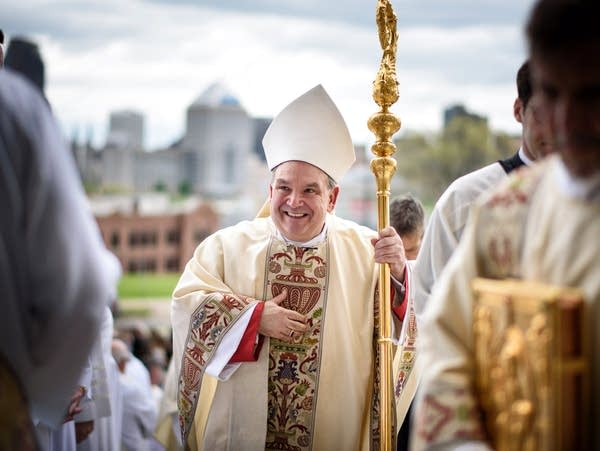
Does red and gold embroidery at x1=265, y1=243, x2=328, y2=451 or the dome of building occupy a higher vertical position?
the dome of building

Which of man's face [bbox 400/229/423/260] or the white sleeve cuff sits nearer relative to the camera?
the white sleeve cuff

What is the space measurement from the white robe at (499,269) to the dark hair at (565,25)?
9.8 inches

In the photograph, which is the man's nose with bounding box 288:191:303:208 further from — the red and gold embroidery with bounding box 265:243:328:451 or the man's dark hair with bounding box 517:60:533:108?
the man's dark hair with bounding box 517:60:533:108

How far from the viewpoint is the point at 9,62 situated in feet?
12.5

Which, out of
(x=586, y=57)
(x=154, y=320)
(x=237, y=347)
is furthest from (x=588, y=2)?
(x=154, y=320)

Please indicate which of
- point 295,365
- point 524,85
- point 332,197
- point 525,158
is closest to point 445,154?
point 332,197

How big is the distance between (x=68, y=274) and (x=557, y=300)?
1041mm

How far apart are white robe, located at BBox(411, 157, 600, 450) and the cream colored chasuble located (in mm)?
1548

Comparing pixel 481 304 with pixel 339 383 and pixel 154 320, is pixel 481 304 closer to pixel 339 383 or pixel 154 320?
pixel 339 383

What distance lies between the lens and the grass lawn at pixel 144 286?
56.6 ft

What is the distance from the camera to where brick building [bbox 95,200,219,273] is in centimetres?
1756

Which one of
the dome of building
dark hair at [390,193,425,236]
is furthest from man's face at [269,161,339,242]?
the dome of building

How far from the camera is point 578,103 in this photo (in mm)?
1576

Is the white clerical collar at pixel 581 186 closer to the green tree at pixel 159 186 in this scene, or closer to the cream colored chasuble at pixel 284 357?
the cream colored chasuble at pixel 284 357
